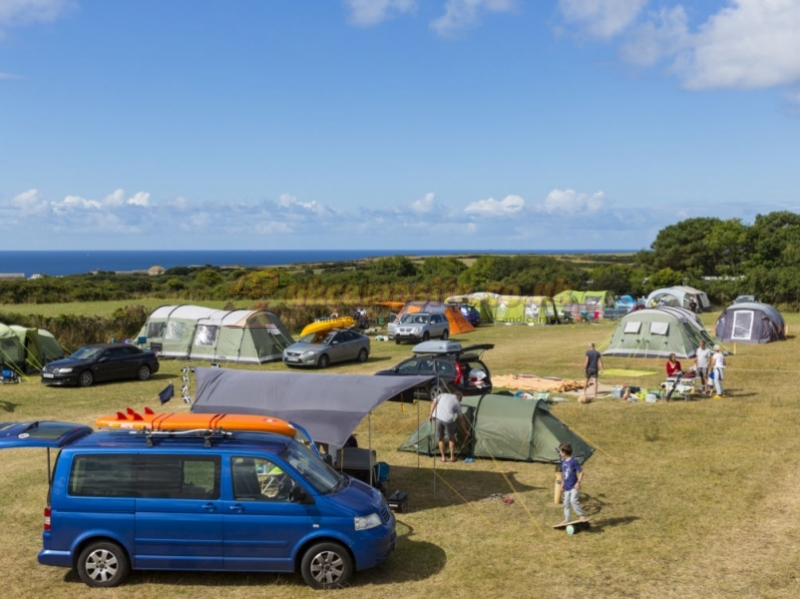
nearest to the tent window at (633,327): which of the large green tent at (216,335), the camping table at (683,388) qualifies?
the camping table at (683,388)

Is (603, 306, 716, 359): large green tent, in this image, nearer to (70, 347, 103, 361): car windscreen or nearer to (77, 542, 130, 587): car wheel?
(70, 347, 103, 361): car windscreen

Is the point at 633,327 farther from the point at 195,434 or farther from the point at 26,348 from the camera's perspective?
the point at 195,434

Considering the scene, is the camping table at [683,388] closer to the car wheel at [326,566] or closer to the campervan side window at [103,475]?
the car wheel at [326,566]

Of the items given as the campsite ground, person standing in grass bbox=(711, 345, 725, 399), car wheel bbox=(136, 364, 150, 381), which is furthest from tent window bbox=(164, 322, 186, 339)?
person standing in grass bbox=(711, 345, 725, 399)

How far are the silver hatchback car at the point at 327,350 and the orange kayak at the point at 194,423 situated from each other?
56.6 feet

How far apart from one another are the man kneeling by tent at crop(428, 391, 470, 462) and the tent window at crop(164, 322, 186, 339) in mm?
17811

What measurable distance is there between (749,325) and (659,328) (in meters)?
7.80

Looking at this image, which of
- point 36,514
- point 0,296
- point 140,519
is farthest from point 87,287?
point 140,519

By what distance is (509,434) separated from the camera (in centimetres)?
1541

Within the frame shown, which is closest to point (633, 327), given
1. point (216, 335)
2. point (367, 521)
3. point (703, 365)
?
point (703, 365)

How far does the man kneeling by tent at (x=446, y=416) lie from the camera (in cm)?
1492

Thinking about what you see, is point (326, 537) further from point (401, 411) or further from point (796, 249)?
point (796, 249)

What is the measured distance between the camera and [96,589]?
941 cm

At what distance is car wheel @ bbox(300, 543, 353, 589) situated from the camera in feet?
30.6
